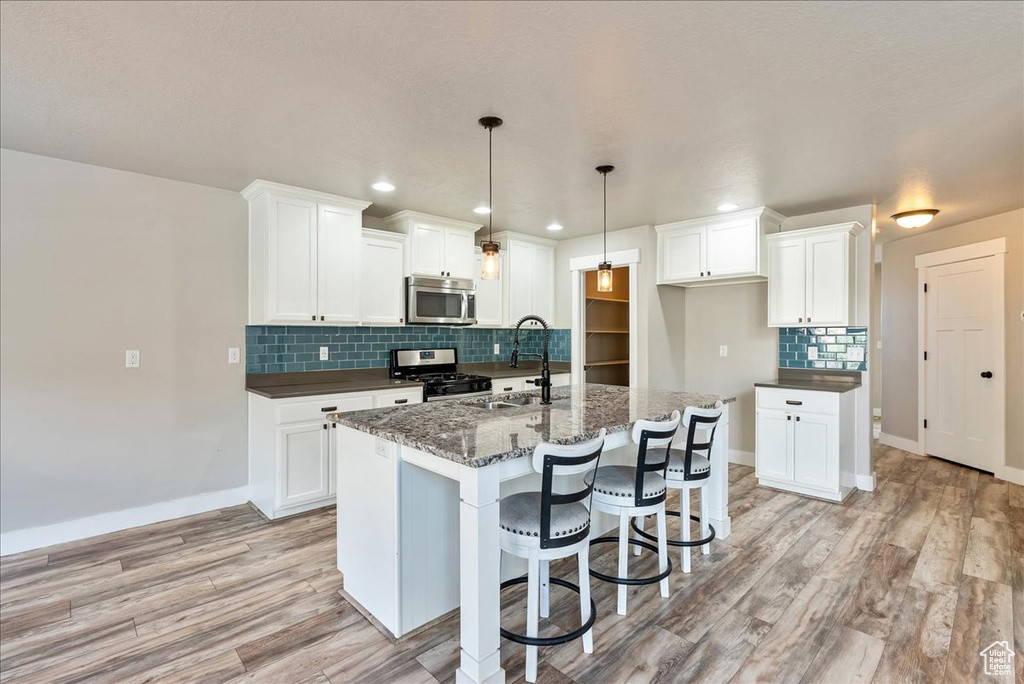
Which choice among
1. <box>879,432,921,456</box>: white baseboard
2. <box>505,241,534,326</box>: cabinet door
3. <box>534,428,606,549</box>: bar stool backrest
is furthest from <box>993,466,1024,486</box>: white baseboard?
<box>534,428,606,549</box>: bar stool backrest

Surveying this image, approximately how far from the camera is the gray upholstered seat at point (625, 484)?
89.2 inches

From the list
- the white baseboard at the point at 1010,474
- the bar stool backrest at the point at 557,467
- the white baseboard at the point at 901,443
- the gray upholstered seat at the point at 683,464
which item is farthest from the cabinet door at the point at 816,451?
the bar stool backrest at the point at 557,467

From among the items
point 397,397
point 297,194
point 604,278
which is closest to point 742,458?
point 604,278

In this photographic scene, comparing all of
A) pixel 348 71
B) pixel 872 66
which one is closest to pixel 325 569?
pixel 348 71

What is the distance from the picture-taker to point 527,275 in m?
5.37

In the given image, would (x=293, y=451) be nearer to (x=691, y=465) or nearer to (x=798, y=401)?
(x=691, y=465)

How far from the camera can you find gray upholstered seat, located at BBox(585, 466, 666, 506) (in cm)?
227

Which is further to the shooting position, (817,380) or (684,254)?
(684,254)

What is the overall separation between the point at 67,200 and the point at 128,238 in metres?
0.36

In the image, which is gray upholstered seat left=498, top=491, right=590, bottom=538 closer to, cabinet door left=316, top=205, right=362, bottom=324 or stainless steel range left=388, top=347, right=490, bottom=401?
stainless steel range left=388, top=347, right=490, bottom=401

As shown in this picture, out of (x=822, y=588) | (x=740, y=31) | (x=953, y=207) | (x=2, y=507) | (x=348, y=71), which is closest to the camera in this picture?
(x=740, y=31)

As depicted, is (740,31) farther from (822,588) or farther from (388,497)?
(822,588)

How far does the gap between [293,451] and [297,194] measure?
73.7 inches

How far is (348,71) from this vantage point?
203 cm
